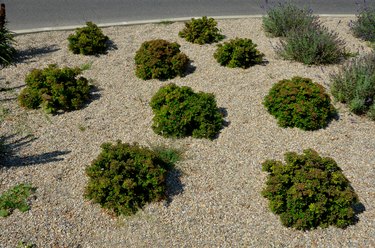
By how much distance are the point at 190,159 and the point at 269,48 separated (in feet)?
A: 13.1

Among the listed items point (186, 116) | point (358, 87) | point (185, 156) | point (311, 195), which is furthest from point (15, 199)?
point (358, 87)

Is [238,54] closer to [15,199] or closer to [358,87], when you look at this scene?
[358,87]

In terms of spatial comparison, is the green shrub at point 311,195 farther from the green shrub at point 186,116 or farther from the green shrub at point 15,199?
the green shrub at point 15,199

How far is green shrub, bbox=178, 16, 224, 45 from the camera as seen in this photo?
9055 millimetres

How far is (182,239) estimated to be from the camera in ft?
16.1

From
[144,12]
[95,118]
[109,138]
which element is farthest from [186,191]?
[144,12]

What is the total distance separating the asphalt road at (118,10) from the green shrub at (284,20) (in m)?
0.75

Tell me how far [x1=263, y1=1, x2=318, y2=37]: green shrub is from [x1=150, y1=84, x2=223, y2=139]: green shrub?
368 cm

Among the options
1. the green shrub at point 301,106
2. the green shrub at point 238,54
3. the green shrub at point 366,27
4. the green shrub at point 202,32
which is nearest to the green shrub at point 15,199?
the green shrub at point 301,106

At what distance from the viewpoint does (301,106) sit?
21.5 feet

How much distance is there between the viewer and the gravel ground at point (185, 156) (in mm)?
4949

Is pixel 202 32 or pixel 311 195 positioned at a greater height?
pixel 202 32

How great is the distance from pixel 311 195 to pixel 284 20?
18.2 ft

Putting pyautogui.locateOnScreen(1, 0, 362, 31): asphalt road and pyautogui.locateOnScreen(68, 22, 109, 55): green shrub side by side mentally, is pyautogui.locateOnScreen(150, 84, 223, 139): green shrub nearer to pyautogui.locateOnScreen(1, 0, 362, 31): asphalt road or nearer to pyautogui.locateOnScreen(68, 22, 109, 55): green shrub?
pyautogui.locateOnScreen(68, 22, 109, 55): green shrub
